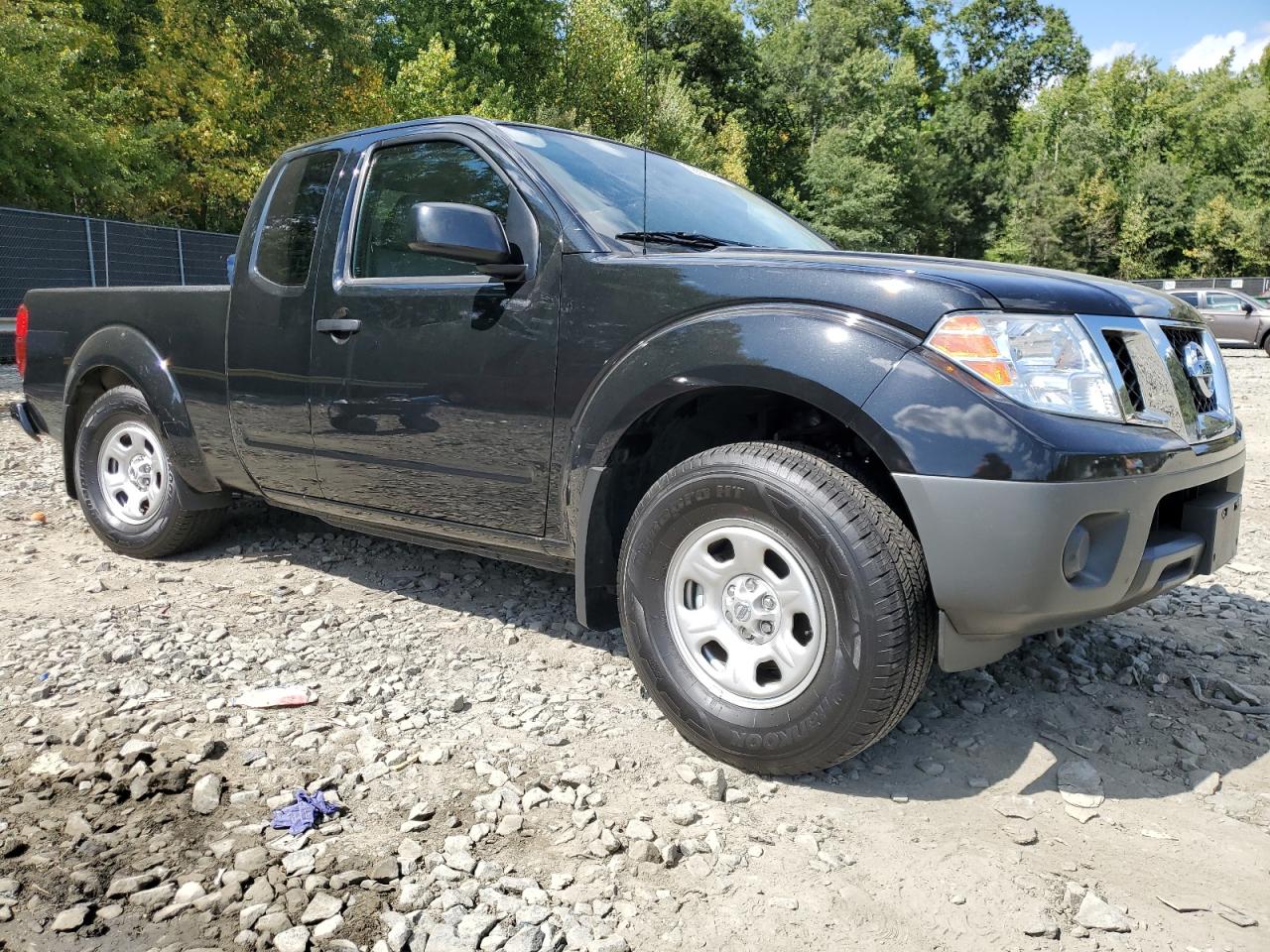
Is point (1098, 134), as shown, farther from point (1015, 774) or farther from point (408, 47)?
point (1015, 774)

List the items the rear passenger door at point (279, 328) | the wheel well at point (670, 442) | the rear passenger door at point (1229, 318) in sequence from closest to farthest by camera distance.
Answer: the wheel well at point (670, 442) < the rear passenger door at point (279, 328) < the rear passenger door at point (1229, 318)

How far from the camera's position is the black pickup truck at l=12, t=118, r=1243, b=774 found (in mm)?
2400

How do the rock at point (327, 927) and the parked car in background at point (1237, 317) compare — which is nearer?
the rock at point (327, 927)

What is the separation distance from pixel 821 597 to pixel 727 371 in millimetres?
657

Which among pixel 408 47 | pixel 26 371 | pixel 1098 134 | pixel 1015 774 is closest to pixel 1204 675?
pixel 1015 774

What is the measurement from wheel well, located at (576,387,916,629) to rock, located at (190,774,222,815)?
1.14 meters

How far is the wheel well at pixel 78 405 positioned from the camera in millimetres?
4934

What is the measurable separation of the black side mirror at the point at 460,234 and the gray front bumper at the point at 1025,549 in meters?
1.48

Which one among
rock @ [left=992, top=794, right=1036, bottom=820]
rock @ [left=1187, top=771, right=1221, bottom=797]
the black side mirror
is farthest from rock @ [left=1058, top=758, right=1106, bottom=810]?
the black side mirror

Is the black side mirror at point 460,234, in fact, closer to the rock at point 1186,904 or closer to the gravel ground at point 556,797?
the gravel ground at point 556,797

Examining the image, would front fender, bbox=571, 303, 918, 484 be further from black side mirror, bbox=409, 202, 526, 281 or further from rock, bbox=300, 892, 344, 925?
rock, bbox=300, 892, 344, 925

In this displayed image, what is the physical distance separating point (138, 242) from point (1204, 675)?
19.7 meters

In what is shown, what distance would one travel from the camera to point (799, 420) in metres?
3.06

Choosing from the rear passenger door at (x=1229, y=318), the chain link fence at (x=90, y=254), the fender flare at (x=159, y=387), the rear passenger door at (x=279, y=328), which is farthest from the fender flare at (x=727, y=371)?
the rear passenger door at (x=1229, y=318)
